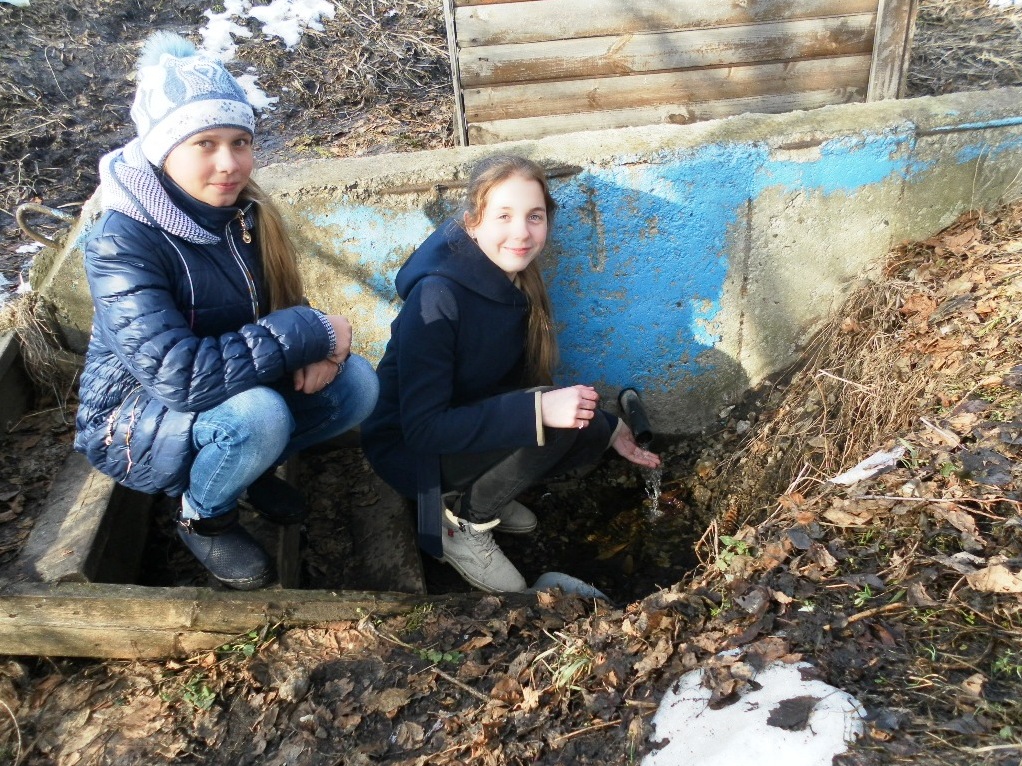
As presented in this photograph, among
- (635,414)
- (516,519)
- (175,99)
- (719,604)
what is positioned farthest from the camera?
(635,414)

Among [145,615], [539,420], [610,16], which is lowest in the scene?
[145,615]

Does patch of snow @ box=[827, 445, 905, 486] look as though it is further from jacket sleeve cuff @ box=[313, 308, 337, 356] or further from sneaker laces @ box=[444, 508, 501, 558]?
jacket sleeve cuff @ box=[313, 308, 337, 356]

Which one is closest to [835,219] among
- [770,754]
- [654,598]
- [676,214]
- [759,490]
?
[676,214]

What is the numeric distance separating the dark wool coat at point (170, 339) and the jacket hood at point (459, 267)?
1.44 ft

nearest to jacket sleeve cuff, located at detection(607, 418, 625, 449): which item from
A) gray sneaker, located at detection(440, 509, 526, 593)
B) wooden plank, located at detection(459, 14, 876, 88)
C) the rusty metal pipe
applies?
the rusty metal pipe

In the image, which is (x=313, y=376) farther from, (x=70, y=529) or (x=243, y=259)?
(x=70, y=529)

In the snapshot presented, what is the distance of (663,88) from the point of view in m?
4.31

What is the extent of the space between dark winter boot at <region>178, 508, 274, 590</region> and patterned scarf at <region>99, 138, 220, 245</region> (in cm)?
98

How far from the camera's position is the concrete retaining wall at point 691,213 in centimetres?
317

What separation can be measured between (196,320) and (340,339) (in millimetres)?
446

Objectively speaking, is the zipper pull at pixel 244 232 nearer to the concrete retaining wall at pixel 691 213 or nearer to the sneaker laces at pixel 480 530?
the concrete retaining wall at pixel 691 213

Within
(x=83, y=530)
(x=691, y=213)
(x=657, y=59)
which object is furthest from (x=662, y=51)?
(x=83, y=530)

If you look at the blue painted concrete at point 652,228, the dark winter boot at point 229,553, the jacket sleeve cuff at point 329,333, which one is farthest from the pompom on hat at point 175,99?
the dark winter boot at point 229,553

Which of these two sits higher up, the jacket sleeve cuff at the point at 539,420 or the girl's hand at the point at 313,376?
the girl's hand at the point at 313,376
